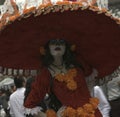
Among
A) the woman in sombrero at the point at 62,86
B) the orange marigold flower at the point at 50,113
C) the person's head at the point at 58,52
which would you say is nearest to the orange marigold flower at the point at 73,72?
the woman in sombrero at the point at 62,86

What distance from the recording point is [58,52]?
20.9 feet

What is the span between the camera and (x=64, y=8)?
229 inches

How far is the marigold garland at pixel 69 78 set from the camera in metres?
6.19

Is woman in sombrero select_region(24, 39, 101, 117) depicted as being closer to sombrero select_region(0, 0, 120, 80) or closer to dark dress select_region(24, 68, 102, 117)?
dark dress select_region(24, 68, 102, 117)

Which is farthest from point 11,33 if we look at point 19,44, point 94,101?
point 94,101

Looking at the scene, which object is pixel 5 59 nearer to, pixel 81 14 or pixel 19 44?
pixel 19 44

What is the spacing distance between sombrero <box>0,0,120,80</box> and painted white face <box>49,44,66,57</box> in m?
0.12

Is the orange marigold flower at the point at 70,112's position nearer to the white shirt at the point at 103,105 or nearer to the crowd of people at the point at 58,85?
the crowd of people at the point at 58,85

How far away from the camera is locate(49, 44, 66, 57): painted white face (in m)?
6.36

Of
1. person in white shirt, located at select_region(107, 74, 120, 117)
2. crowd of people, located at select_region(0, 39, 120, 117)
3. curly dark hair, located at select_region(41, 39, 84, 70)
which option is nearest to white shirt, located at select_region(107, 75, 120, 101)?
person in white shirt, located at select_region(107, 74, 120, 117)

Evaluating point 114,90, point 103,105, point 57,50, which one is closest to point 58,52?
point 57,50

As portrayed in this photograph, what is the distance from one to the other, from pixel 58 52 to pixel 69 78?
12.3 inches

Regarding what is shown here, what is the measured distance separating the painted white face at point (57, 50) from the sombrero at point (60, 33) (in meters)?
0.12

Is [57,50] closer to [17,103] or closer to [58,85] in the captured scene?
[58,85]
